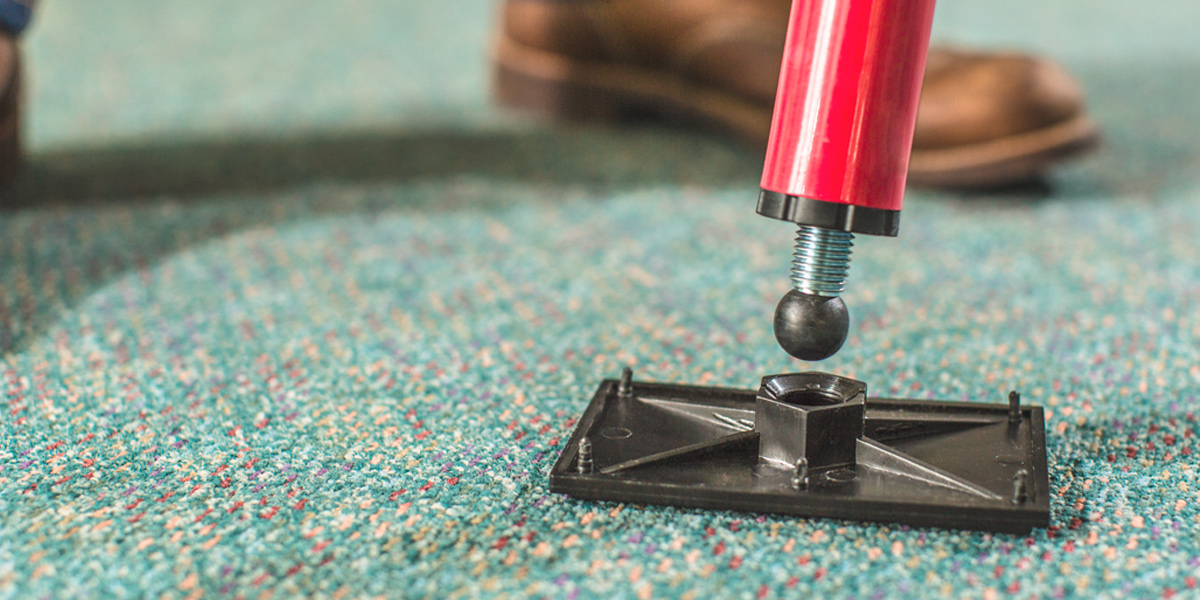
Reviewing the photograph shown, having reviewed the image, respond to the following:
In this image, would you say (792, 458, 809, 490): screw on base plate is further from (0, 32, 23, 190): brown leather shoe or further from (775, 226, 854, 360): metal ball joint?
(0, 32, 23, 190): brown leather shoe

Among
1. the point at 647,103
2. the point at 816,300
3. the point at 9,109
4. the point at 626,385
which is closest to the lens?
the point at 816,300

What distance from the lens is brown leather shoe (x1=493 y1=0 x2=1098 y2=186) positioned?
3.44 feet

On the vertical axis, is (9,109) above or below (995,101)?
below

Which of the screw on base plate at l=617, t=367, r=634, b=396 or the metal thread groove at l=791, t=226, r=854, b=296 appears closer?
the metal thread groove at l=791, t=226, r=854, b=296

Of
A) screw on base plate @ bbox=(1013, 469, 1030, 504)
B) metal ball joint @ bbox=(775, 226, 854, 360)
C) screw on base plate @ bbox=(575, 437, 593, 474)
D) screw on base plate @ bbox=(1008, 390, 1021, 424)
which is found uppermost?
metal ball joint @ bbox=(775, 226, 854, 360)

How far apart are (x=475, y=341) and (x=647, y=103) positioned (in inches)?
28.0

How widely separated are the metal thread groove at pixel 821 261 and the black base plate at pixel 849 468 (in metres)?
0.08

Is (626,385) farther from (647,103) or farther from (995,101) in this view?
(647,103)

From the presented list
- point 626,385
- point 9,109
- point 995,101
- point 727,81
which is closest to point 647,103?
point 727,81

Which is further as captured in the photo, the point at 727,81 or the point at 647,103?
the point at 647,103

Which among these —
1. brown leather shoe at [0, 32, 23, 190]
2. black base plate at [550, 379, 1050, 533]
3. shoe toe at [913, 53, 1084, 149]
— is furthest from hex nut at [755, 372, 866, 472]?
brown leather shoe at [0, 32, 23, 190]

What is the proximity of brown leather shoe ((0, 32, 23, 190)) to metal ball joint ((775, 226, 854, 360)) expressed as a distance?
2.55ft

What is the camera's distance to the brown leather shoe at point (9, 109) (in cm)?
95

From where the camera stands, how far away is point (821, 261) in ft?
1.53
